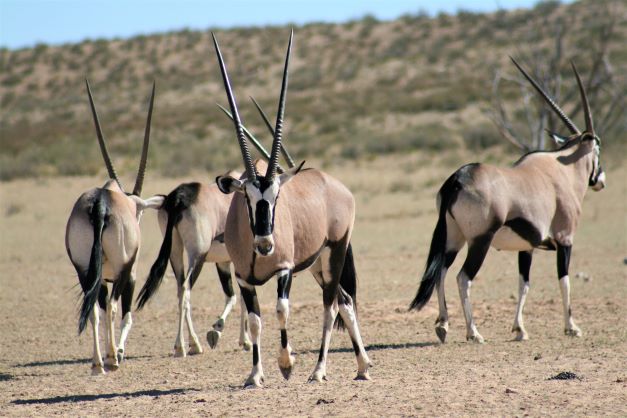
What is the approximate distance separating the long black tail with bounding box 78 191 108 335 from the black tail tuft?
112cm

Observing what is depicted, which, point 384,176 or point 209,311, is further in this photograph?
point 384,176

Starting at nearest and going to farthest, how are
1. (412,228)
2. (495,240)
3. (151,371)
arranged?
(151,371), (495,240), (412,228)

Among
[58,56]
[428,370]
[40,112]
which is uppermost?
[58,56]

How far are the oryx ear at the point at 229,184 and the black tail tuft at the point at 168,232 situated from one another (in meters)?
2.83

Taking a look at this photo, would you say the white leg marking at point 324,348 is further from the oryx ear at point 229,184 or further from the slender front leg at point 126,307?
the slender front leg at point 126,307

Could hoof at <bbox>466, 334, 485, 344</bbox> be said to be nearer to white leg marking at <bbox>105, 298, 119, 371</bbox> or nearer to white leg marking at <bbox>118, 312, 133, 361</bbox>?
white leg marking at <bbox>118, 312, 133, 361</bbox>

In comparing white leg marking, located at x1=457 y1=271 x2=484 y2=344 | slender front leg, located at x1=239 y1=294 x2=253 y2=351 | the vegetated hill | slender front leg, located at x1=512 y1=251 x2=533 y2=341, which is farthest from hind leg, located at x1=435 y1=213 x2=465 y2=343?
the vegetated hill

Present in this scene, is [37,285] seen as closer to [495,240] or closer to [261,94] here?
[495,240]

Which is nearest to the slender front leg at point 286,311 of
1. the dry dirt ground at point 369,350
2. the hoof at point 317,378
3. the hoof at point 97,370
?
the dry dirt ground at point 369,350

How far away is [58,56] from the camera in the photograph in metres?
65.9

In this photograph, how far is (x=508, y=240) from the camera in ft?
34.2

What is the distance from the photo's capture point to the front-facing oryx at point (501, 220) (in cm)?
1000

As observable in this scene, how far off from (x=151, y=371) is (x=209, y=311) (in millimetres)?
3656

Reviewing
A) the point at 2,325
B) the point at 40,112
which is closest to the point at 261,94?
the point at 40,112
